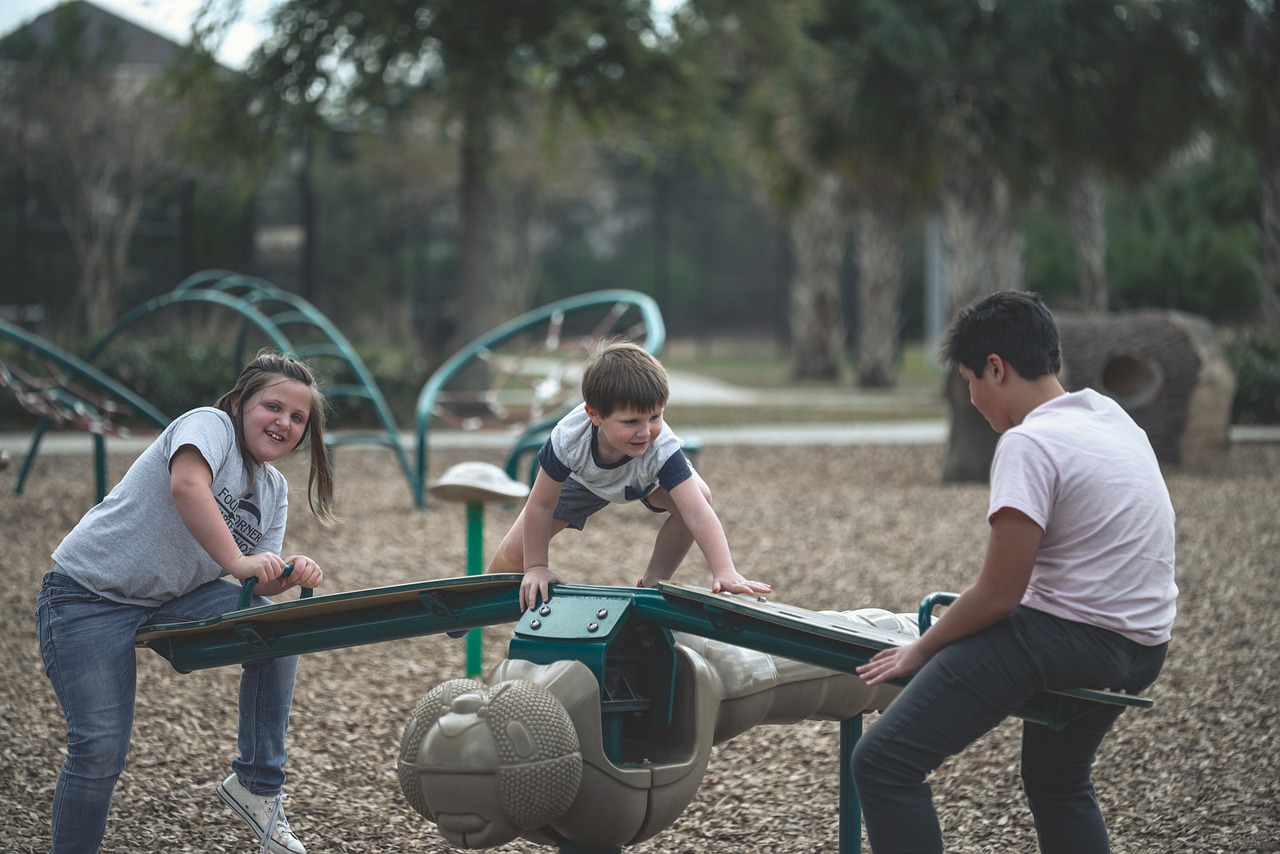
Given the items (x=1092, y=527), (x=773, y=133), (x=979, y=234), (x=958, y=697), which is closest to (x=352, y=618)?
(x=958, y=697)

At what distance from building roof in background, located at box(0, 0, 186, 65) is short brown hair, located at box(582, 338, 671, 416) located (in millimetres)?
11691

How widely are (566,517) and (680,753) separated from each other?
86cm

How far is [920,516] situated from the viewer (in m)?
7.93

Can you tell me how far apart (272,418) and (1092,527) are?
5.61ft

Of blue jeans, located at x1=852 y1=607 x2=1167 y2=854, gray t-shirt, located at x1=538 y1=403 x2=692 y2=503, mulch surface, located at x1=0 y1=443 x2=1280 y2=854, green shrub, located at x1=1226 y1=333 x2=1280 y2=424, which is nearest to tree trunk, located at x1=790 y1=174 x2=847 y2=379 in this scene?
green shrub, located at x1=1226 y1=333 x2=1280 y2=424

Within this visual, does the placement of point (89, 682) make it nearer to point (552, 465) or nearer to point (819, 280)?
point (552, 465)

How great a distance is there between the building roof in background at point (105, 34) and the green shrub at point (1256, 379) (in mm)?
10644

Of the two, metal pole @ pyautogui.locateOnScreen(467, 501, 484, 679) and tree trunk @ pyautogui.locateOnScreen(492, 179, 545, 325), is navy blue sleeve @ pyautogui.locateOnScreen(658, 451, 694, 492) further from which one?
tree trunk @ pyautogui.locateOnScreen(492, 179, 545, 325)

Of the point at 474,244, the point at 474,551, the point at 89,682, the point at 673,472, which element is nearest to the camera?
the point at 89,682

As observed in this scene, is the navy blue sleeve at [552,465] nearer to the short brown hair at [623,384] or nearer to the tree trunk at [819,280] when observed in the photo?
the short brown hair at [623,384]

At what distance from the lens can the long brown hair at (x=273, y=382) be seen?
291cm

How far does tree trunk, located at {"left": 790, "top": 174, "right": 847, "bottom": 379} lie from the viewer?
19.1m

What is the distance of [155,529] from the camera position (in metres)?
2.80

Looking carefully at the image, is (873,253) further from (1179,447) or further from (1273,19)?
(1179,447)
